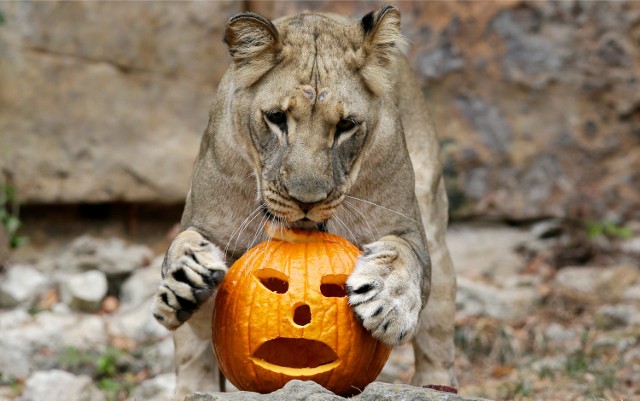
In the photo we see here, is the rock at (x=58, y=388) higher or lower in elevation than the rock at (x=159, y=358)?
higher

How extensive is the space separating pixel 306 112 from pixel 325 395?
1.28 meters

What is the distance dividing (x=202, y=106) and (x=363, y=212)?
3993 mm

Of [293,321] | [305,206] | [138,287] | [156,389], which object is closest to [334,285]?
[293,321]

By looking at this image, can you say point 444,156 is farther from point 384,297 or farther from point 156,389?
point 384,297

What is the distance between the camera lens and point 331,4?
29.5ft

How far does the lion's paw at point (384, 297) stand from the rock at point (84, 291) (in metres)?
4.07

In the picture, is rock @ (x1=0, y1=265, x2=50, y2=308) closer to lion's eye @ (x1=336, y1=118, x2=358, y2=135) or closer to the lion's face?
the lion's face

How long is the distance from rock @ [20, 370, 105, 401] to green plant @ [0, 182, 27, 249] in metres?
1.84

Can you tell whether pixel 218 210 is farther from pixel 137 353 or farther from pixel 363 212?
pixel 137 353

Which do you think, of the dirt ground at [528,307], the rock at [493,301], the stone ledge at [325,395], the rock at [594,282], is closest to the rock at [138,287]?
the dirt ground at [528,307]

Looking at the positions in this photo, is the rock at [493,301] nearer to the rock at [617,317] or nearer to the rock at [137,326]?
the rock at [617,317]

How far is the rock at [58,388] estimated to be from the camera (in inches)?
271

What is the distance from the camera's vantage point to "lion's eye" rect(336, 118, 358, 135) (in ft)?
15.8

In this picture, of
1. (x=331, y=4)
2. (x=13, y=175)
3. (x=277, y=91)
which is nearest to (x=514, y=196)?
(x=331, y=4)
